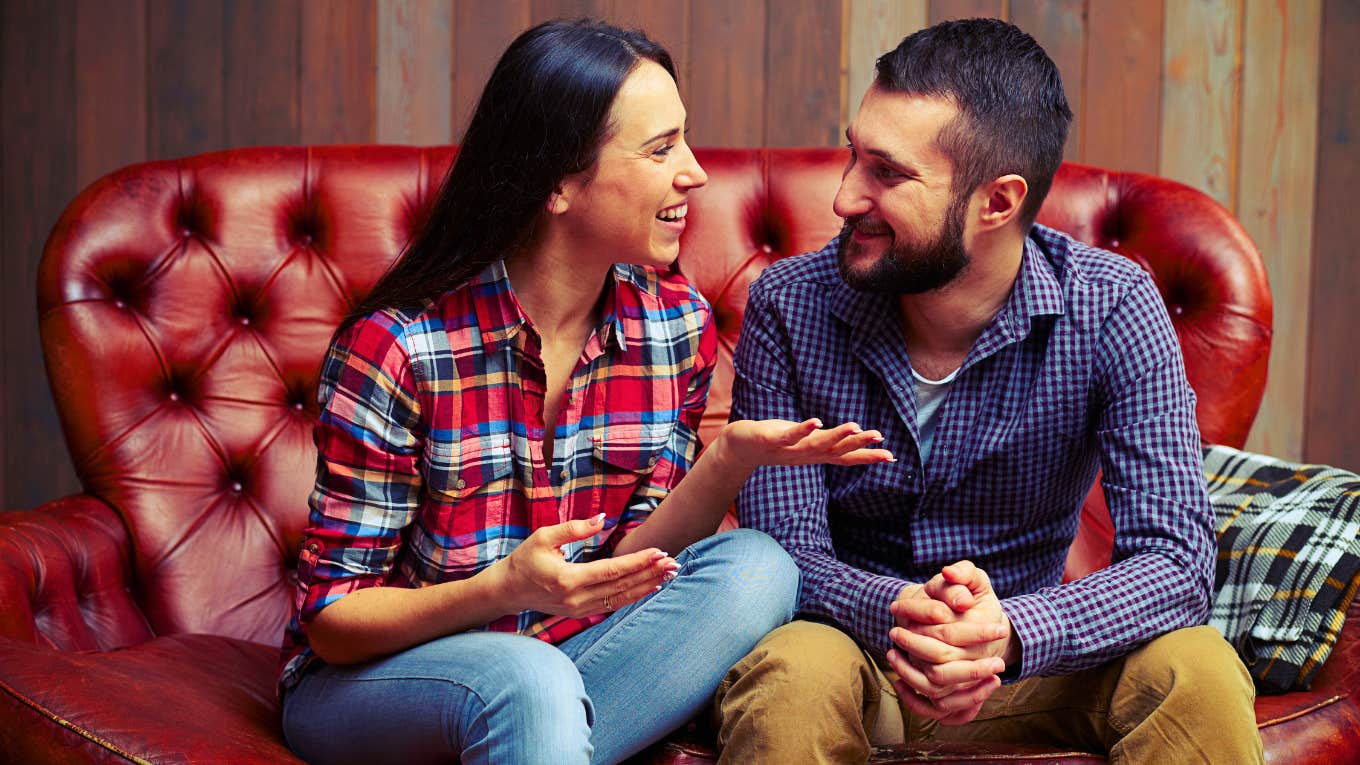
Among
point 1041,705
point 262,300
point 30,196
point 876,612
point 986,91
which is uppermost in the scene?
point 986,91

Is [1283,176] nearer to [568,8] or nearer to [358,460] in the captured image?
[568,8]

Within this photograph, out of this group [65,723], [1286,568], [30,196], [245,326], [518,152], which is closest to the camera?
[65,723]

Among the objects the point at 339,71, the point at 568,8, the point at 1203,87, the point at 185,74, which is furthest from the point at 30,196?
the point at 1203,87

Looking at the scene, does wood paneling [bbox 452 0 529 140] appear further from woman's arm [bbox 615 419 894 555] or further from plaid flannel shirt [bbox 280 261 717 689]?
woman's arm [bbox 615 419 894 555]

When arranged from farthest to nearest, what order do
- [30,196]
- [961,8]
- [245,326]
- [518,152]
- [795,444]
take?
[30,196] < [961,8] < [245,326] < [518,152] < [795,444]

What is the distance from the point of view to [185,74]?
219 centimetres

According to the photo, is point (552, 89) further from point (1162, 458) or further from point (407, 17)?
point (407, 17)

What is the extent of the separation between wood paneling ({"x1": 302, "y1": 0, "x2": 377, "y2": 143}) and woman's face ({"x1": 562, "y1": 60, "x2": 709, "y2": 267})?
3.29 ft

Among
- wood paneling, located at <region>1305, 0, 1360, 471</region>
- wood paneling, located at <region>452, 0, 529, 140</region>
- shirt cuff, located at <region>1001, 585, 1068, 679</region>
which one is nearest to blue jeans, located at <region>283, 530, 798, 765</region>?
shirt cuff, located at <region>1001, 585, 1068, 679</region>

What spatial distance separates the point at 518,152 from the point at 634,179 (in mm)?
124

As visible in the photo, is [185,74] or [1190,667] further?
[185,74]

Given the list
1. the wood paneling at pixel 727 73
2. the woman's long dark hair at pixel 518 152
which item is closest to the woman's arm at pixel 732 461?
the woman's long dark hair at pixel 518 152

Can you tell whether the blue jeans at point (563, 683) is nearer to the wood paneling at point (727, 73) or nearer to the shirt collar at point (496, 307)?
the shirt collar at point (496, 307)

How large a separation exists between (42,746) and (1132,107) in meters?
1.91
